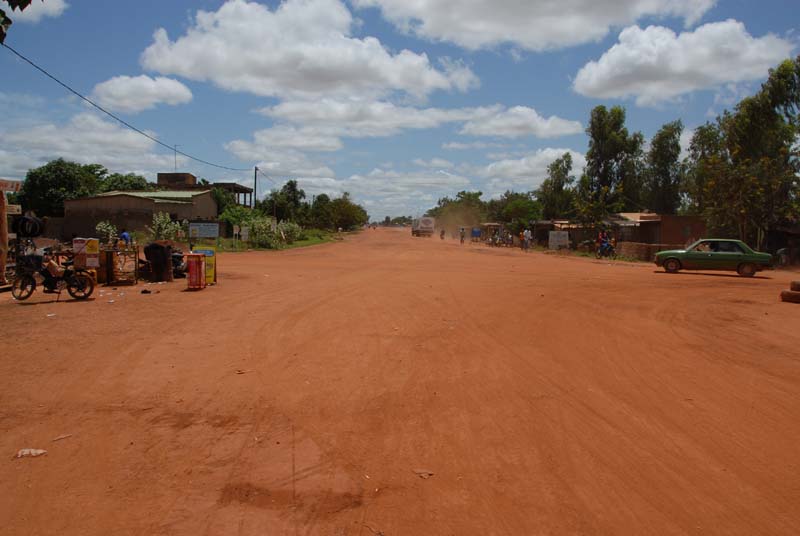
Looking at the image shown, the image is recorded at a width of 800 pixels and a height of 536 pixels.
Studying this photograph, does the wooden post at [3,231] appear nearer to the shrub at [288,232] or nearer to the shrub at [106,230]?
the shrub at [106,230]

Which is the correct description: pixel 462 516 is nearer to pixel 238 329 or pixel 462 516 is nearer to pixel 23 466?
pixel 23 466

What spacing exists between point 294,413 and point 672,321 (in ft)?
29.0

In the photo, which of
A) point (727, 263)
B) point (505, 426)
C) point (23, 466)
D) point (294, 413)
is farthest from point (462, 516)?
point (727, 263)

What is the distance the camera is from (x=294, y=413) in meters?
6.45

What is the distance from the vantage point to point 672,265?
25.6m

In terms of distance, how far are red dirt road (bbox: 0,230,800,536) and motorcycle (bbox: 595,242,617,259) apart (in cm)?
2559

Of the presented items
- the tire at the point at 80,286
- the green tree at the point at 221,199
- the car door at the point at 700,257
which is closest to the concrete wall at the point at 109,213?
the green tree at the point at 221,199

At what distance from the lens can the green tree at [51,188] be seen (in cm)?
5734

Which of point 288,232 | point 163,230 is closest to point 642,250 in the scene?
point 288,232

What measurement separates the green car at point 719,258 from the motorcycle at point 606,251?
454 inches

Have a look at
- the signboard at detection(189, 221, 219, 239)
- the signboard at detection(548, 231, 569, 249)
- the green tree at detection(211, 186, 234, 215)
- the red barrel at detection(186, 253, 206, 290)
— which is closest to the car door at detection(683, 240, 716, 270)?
the red barrel at detection(186, 253, 206, 290)

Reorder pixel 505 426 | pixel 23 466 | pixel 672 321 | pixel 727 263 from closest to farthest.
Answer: pixel 23 466, pixel 505 426, pixel 672 321, pixel 727 263

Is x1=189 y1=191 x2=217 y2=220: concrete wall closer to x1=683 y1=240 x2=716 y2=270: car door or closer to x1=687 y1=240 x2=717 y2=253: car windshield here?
x1=683 y1=240 x2=716 y2=270: car door

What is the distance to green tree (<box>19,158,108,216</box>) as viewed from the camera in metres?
57.3
